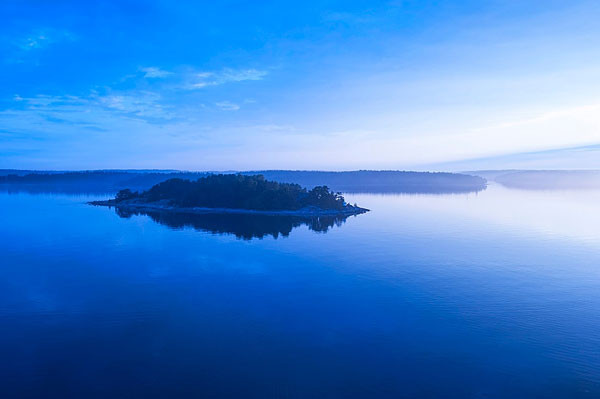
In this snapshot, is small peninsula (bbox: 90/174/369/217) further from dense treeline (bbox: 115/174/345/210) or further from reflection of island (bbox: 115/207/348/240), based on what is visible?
reflection of island (bbox: 115/207/348/240)

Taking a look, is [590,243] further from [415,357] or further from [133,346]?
[133,346]

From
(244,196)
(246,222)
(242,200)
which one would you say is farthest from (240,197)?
(246,222)

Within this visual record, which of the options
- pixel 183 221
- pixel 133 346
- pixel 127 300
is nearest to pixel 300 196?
pixel 183 221

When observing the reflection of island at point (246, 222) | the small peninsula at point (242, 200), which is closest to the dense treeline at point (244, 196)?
the small peninsula at point (242, 200)

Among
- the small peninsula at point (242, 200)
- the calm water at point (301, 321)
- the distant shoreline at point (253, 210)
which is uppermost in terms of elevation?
the small peninsula at point (242, 200)

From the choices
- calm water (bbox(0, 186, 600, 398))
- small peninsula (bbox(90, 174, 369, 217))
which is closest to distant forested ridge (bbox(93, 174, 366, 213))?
small peninsula (bbox(90, 174, 369, 217))

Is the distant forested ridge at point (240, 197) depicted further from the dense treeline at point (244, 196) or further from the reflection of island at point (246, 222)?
the reflection of island at point (246, 222)
